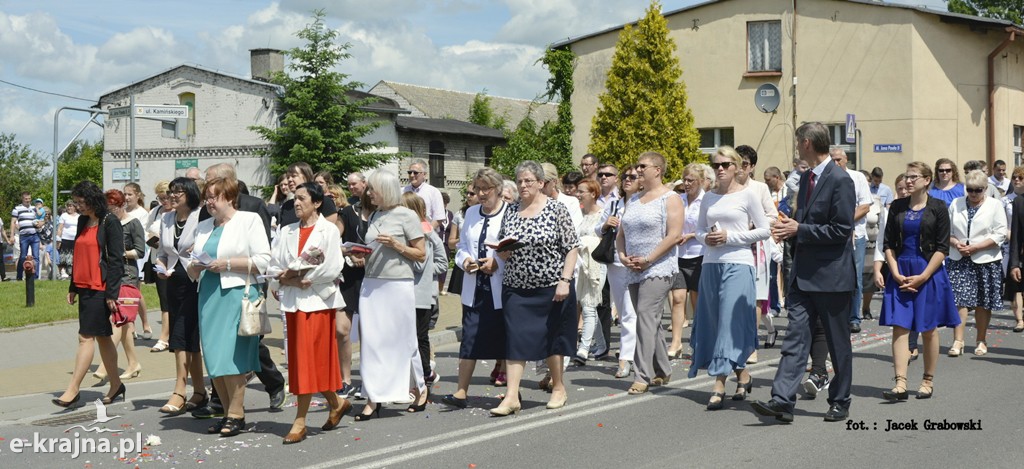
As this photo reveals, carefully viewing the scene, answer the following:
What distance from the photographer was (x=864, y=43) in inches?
1190

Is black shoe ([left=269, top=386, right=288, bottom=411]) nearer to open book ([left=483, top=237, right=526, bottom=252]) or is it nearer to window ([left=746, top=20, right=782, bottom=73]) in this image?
open book ([left=483, top=237, right=526, bottom=252])

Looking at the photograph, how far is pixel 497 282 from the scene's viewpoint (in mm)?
9117

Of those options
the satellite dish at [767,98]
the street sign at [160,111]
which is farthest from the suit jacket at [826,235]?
the satellite dish at [767,98]

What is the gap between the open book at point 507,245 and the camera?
875 centimetres

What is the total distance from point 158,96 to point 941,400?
46.1 m

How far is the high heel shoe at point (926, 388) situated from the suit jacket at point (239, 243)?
5301 mm

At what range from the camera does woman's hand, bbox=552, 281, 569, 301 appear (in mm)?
8852

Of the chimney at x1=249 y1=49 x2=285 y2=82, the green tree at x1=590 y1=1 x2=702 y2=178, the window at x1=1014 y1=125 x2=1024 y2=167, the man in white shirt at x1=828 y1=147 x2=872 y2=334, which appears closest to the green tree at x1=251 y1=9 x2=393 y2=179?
the chimney at x1=249 y1=49 x2=285 y2=82

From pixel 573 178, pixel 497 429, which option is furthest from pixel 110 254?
pixel 573 178

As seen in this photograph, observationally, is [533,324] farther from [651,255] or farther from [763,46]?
[763,46]

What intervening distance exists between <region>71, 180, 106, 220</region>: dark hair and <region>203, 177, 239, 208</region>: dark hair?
1.87 meters

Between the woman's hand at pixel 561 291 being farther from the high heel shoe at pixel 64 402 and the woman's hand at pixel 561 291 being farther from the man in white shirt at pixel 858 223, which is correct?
the man in white shirt at pixel 858 223

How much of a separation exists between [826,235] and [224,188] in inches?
173

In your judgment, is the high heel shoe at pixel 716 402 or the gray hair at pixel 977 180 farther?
the gray hair at pixel 977 180
